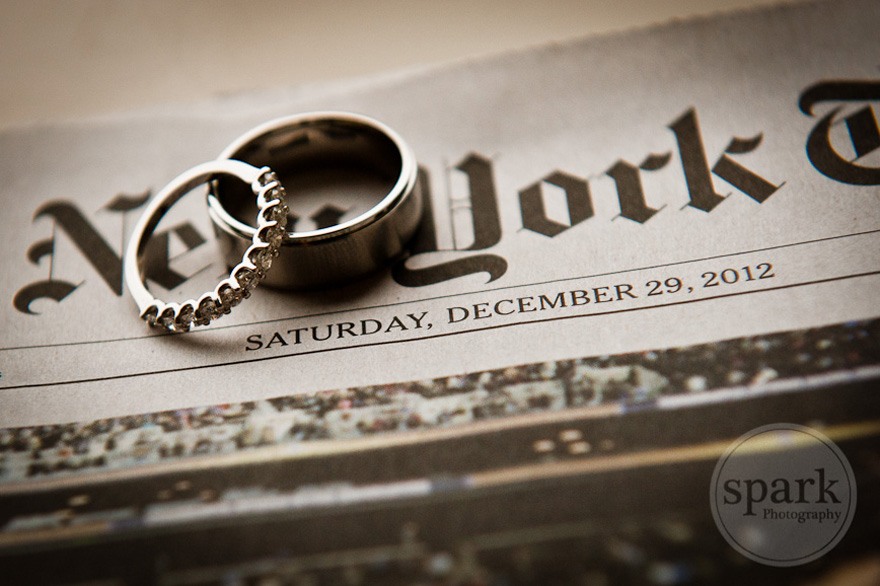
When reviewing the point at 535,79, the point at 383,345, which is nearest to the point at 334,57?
the point at 535,79

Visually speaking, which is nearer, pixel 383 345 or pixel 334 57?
pixel 383 345

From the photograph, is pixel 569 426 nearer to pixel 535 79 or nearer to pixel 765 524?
pixel 765 524

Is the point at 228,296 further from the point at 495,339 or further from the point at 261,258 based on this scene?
the point at 495,339

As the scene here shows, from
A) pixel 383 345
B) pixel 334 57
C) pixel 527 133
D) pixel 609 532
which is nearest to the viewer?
pixel 609 532

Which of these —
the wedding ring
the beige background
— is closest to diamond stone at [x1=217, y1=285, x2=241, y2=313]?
the wedding ring

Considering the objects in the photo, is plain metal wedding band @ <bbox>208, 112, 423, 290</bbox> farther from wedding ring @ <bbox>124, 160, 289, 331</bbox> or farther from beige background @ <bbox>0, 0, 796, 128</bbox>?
beige background @ <bbox>0, 0, 796, 128</bbox>
